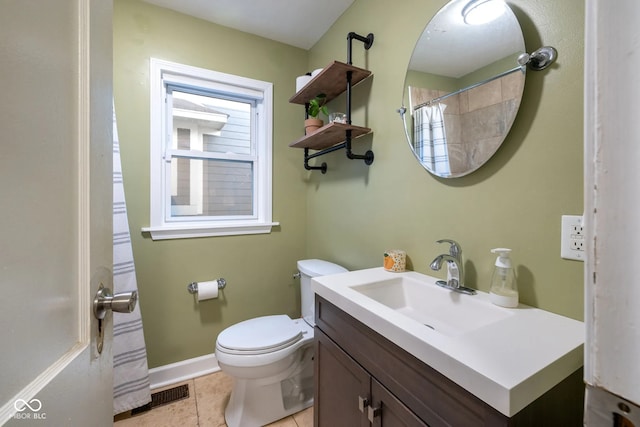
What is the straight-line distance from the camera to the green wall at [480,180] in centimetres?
72

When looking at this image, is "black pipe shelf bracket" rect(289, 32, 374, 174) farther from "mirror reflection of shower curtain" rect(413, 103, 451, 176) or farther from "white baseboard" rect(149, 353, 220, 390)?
"white baseboard" rect(149, 353, 220, 390)

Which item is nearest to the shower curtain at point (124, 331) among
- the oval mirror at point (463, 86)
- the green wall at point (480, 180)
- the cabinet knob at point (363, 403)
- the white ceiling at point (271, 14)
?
the white ceiling at point (271, 14)

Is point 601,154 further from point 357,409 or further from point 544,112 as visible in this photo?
point 357,409

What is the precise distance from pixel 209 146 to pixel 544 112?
1843mm

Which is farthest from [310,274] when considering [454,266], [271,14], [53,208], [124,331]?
[271,14]

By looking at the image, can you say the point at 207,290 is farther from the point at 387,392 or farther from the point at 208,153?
the point at 387,392

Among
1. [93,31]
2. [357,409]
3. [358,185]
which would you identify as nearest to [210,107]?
[358,185]

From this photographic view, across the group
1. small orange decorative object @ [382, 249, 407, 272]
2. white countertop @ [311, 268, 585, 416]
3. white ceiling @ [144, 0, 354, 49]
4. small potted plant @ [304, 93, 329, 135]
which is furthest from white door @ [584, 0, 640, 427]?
white ceiling @ [144, 0, 354, 49]

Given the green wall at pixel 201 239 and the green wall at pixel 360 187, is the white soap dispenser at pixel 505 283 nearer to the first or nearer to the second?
the green wall at pixel 360 187

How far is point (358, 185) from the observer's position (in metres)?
1.53

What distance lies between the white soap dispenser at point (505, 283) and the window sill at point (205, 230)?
149 centimetres

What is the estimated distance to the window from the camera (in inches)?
65.6

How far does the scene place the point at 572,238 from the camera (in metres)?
0.70

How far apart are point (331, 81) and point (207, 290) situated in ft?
5.01
